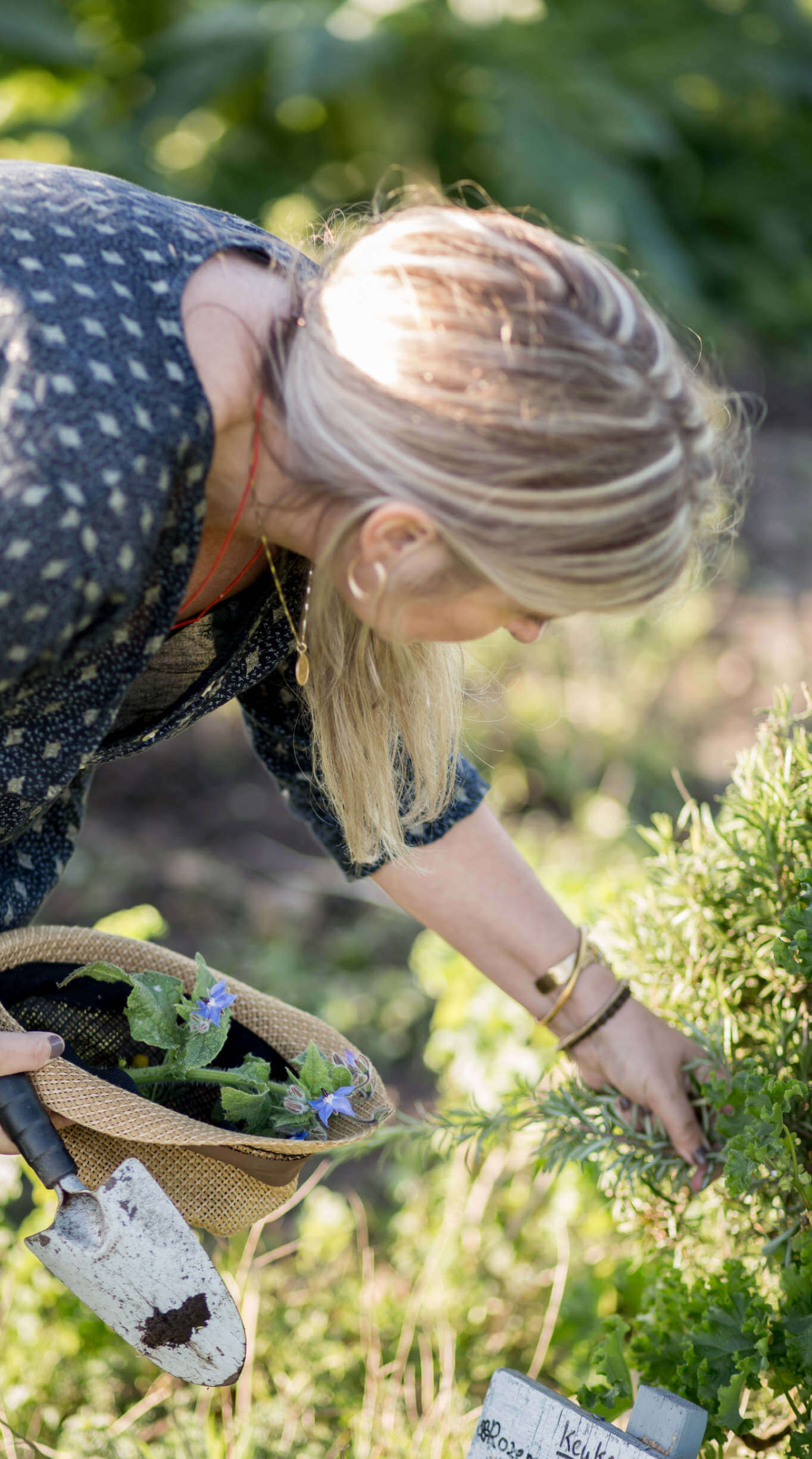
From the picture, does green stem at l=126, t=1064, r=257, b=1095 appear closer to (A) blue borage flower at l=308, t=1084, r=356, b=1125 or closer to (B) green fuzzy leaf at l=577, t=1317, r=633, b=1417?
(A) blue borage flower at l=308, t=1084, r=356, b=1125

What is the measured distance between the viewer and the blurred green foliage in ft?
17.5

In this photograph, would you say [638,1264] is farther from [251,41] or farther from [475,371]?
[251,41]

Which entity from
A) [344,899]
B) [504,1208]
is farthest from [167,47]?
[504,1208]

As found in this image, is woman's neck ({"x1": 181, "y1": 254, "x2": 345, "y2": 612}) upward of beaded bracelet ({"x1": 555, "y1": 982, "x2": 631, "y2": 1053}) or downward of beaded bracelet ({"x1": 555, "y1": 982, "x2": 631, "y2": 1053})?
upward

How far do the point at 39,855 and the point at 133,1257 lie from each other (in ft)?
1.88

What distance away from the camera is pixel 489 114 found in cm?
580

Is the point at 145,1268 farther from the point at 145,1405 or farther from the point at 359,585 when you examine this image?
the point at 145,1405

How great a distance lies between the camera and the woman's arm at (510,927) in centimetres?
132

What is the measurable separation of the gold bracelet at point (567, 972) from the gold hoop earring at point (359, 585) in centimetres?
53

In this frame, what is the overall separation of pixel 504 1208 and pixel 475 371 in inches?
61.6

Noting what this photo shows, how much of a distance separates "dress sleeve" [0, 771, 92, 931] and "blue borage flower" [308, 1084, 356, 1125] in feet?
1.52

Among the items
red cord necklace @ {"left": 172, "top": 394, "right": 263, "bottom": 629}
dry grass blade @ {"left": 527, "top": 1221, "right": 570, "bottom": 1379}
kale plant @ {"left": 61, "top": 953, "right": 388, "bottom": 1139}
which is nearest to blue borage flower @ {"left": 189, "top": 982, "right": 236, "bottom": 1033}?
kale plant @ {"left": 61, "top": 953, "right": 388, "bottom": 1139}

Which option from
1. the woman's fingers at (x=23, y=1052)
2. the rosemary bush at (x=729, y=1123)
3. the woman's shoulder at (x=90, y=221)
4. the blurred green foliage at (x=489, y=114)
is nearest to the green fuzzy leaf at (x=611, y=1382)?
the rosemary bush at (x=729, y=1123)

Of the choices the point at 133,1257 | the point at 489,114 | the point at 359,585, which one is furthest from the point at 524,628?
the point at 489,114
